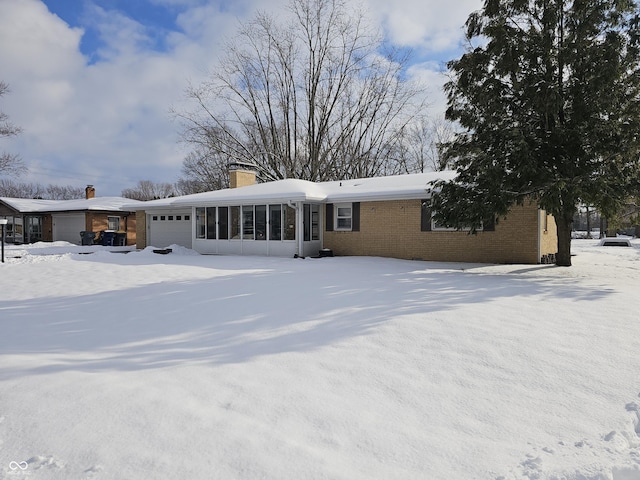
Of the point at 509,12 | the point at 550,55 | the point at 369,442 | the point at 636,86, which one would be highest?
the point at 509,12

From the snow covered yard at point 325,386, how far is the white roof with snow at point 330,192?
7.65m

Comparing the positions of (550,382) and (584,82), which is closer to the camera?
(550,382)

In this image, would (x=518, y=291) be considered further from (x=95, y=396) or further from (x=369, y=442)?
(x=95, y=396)

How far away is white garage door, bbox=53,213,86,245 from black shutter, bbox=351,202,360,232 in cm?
2083

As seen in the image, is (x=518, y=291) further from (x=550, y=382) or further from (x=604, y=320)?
(x=550, y=382)

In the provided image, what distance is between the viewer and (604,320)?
19.1 ft

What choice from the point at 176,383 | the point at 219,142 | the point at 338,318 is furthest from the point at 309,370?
the point at 219,142

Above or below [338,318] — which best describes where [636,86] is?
above

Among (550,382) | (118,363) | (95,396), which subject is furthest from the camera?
(118,363)

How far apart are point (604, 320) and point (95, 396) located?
6283mm

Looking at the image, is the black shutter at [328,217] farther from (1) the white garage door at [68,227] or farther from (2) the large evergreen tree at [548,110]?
(1) the white garage door at [68,227]

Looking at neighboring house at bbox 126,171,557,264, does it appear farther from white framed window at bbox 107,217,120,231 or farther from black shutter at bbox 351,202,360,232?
white framed window at bbox 107,217,120,231

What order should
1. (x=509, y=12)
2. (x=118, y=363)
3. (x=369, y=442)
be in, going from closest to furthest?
(x=369, y=442)
(x=118, y=363)
(x=509, y=12)

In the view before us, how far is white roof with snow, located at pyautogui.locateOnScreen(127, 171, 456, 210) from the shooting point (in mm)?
15058
